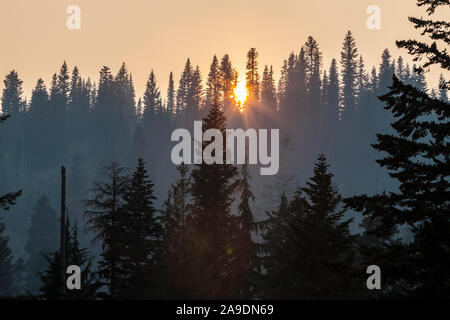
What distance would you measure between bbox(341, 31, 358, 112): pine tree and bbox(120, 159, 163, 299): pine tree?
90.9m

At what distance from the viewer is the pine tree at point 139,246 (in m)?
24.4

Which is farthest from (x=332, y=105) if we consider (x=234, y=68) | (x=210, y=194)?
(x=210, y=194)

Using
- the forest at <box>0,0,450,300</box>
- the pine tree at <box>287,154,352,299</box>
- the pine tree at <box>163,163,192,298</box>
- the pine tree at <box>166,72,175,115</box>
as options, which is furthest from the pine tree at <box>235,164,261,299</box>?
the pine tree at <box>166,72,175,115</box>

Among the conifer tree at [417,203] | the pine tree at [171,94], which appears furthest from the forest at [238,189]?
the pine tree at [171,94]

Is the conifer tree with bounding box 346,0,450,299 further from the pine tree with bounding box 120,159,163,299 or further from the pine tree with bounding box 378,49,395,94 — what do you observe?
the pine tree with bounding box 378,49,395,94

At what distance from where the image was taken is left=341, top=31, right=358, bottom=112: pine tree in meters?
110

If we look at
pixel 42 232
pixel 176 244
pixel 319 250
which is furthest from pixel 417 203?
pixel 42 232

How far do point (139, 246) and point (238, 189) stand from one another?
30.6ft

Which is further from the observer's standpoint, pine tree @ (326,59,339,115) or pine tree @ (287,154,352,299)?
pine tree @ (326,59,339,115)

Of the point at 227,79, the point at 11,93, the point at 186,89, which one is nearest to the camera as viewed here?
the point at 227,79

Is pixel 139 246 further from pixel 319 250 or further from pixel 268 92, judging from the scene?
pixel 268 92

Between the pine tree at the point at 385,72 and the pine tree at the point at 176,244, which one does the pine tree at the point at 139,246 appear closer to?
the pine tree at the point at 176,244

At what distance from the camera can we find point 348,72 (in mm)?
112125

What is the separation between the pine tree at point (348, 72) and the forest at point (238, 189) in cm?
33
